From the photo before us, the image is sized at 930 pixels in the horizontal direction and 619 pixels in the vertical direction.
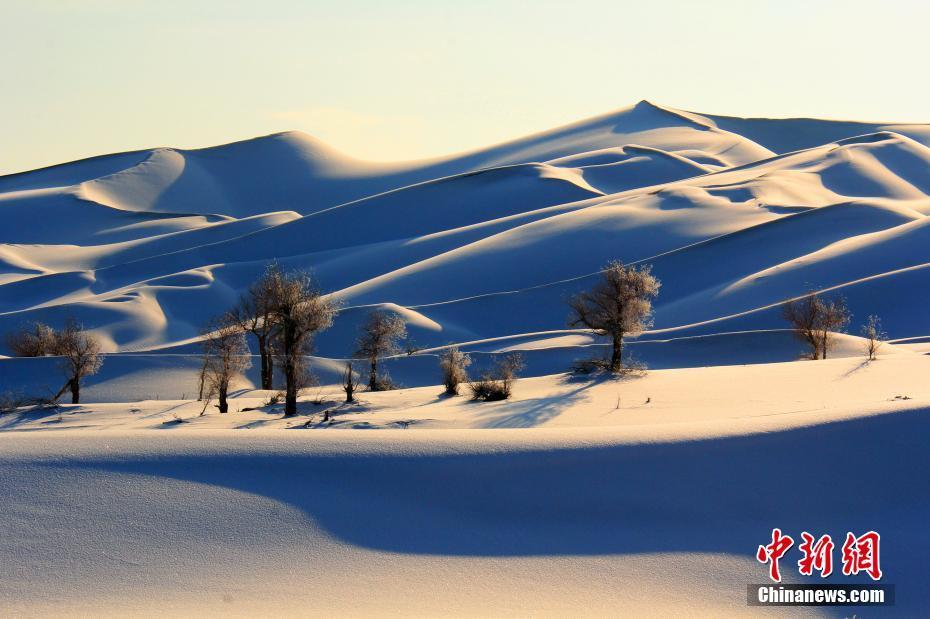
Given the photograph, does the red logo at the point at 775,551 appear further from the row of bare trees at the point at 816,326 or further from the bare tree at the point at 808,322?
the bare tree at the point at 808,322

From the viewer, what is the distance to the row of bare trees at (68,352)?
29191 millimetres

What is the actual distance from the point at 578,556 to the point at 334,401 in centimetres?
1287

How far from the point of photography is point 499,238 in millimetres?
63594

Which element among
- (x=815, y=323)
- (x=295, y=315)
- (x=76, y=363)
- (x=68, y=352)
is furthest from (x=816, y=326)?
(x=68, y=352)

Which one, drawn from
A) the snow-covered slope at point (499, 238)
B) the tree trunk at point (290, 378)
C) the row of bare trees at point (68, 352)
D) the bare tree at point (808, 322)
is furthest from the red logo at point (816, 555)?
the snow-covered slope at point (499, 238)

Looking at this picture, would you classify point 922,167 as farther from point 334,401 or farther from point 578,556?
point 578,556

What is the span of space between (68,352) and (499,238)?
118ft

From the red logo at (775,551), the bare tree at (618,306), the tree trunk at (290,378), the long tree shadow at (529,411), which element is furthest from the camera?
the bare tree at (618,306)

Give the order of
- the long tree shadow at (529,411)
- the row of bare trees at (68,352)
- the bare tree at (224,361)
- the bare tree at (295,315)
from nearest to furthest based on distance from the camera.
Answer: the long tree shadow at (529,411), the bare tree at (295,315), the bare tree at (224,361), the row of bare trees at (68,352)

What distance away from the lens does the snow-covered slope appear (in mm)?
47250

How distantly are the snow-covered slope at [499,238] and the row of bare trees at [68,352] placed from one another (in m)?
2.49

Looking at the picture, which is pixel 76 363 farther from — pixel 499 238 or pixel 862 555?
pixel 499 238

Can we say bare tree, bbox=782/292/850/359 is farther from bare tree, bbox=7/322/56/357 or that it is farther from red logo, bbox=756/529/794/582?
bare tree, bbox=7/322/56/357

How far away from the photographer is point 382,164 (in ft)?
427
